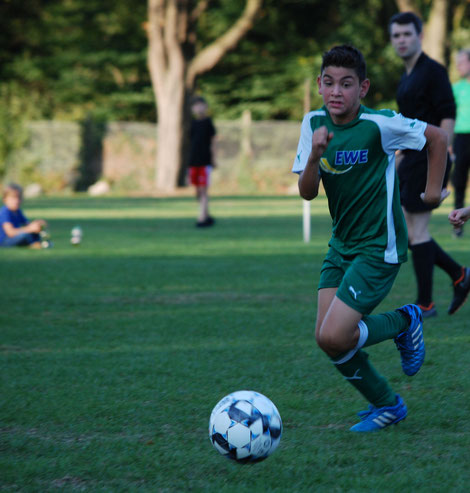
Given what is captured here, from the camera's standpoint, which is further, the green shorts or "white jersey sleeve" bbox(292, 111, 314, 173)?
"white jersey sleeve" bbox(292, 111, 314, 173)

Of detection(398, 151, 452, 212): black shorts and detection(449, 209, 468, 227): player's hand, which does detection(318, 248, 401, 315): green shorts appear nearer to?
detection(449, 209, 468, 227): player's hand

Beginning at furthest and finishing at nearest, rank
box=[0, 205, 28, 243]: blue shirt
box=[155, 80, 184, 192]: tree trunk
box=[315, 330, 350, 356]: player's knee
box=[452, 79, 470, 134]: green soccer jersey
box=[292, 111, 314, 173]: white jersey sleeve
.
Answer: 1. box=[155, 80, 184, 192]: tree trunk
2. box=[0, 205, 28, 243]: blue shirt
3. box=[452, 79, 470, 134]: green soccer jersey
4. box=[292, 111, 314, 173]: white jersey sleeve
5. box=[315, 330, 350, 356]: player's knee

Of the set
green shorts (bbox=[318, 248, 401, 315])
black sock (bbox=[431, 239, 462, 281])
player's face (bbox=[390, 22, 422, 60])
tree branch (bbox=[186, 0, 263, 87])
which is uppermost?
tree branch (bbox=[186, 0, 263, 87])

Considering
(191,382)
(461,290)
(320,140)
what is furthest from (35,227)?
(320,140)

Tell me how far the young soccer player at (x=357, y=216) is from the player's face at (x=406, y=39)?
247 centimetres

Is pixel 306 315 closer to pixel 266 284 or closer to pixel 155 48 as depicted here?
pixel 266 284

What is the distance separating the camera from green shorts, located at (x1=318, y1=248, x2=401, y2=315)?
157 inches

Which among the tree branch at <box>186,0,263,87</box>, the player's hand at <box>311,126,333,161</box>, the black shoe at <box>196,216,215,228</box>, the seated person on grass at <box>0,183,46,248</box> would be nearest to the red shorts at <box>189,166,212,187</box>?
the black shoe at <box>196,216,215,228</box>

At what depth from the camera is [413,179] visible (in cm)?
658

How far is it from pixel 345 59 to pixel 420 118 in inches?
108

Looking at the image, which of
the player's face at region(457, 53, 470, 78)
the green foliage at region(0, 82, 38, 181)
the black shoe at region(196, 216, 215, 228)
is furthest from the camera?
the green foliage at region(0, 82, 38, 181)

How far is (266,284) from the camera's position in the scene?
8688mm

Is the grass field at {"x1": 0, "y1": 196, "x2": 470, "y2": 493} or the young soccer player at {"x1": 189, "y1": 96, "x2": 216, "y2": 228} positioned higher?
the young soccer player at {"x1": 189, "y1": 96, "x2": 216, "y2": 228}

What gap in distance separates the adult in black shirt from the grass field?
325mm
